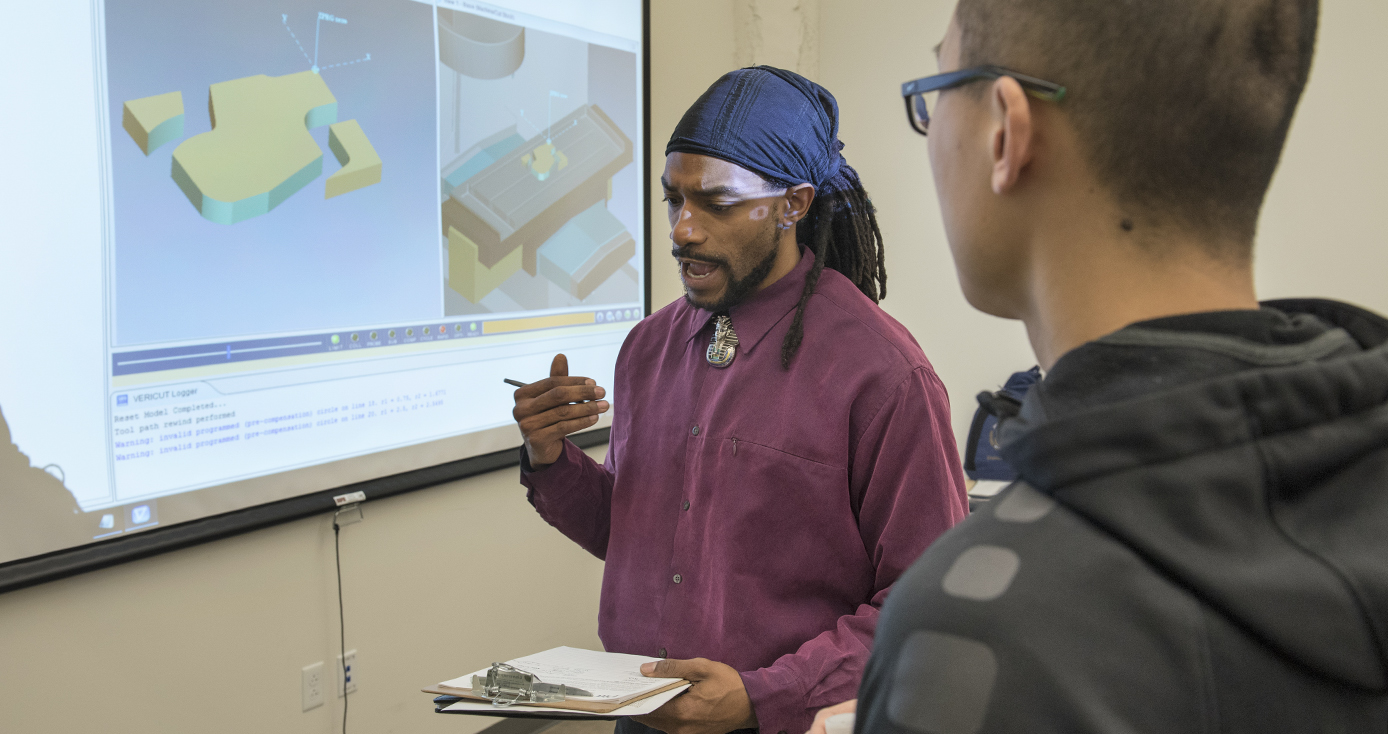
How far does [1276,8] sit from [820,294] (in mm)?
770

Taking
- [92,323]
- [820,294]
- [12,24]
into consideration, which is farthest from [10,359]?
[820,294]

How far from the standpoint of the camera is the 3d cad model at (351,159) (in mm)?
1992

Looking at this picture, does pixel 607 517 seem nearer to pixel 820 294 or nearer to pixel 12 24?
pixel 820 294

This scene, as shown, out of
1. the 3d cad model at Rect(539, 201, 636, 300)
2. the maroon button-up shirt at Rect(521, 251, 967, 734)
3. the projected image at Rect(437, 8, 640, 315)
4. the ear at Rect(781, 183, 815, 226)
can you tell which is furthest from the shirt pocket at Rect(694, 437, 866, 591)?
the 3d cad model at Rect(539, 201, 636, 300)

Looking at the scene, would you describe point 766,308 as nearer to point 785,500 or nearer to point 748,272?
point 748,272

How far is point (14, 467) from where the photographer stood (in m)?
1.55

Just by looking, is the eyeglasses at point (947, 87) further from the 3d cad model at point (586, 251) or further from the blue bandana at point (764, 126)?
the 3d cad model at point (586, 251)

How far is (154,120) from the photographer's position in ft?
5.46

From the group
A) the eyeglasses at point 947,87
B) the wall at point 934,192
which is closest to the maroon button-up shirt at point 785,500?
the eyeglasses at point 947,87

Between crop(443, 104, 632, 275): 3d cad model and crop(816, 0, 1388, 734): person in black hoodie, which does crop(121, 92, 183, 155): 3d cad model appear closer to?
crop(443, 104, 632, 275): 3d cad model

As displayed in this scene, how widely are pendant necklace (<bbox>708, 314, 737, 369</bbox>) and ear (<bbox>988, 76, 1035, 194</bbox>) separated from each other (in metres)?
0.72

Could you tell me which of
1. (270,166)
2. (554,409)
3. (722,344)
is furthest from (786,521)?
(270,166)

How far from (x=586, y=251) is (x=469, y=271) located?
0.46 metres

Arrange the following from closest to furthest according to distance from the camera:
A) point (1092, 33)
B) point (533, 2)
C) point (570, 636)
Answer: point (1092, 33) < point (533, 2) < point (570, 636)
